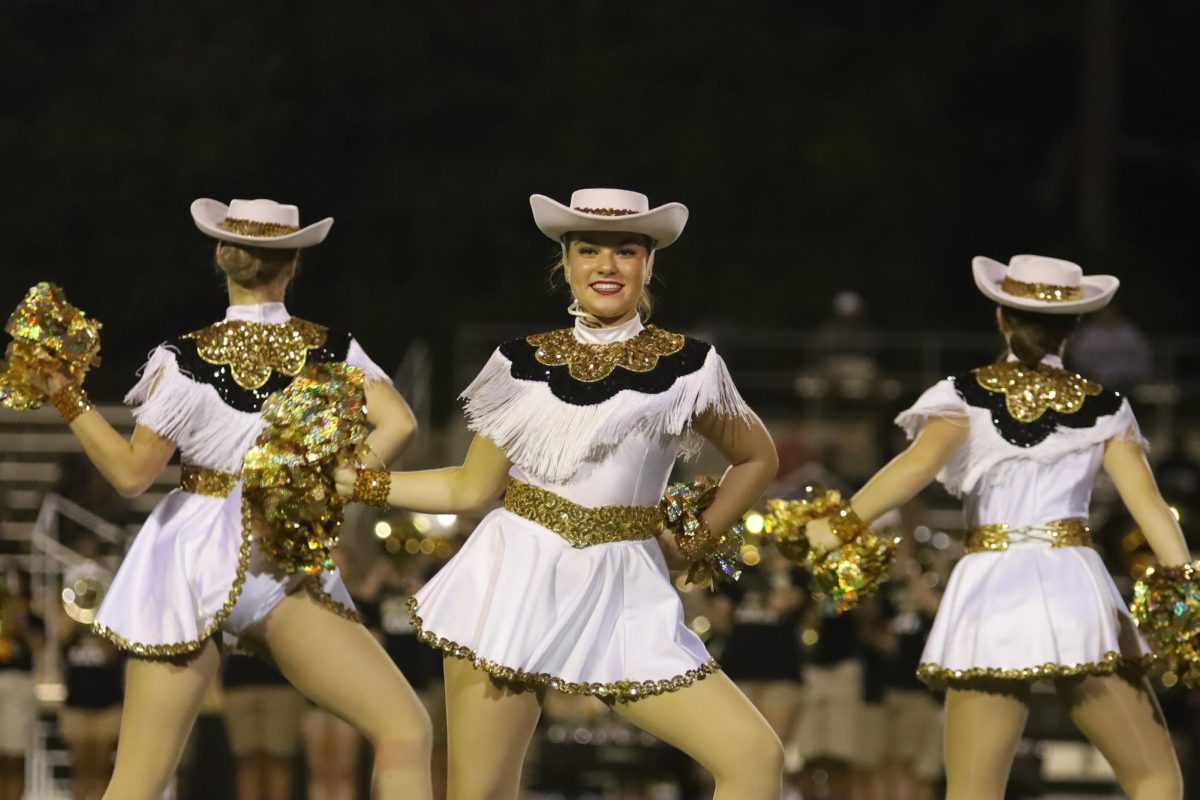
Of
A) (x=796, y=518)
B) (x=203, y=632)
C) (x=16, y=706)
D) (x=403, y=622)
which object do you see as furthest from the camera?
(x=403, y=622)

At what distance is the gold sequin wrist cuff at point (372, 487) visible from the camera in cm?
529

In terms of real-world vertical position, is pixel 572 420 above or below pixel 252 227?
below

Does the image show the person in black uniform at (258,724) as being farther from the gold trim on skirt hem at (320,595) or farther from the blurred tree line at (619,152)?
the blurred tree line at (619,152)

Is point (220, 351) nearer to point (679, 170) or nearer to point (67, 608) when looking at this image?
point (67, 608)

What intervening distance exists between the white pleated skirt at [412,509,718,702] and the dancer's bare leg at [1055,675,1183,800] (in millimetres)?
1314

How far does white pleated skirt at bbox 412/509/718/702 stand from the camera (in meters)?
5.14

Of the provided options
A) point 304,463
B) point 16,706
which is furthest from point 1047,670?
point 16,706

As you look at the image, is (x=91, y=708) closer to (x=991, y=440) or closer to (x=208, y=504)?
(x=208, y=504)

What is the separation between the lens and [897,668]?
36.1ft

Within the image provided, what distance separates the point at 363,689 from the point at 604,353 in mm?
1077

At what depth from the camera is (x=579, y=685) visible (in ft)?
16.9

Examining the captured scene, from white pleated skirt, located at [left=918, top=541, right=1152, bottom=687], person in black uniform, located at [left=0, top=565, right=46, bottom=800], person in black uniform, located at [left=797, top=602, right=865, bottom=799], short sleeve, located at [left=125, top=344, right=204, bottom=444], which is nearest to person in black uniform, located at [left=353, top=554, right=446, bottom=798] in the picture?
person in black uniform, located at [left=0, top=565, right=46, bottom=800]

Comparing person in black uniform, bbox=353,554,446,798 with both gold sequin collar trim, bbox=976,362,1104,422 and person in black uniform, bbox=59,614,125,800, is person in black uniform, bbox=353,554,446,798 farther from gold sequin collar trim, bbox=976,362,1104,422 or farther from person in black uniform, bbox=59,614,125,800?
gold sequin collar trim, bbox=976,362,1104,422

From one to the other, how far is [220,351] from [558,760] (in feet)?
20.1
